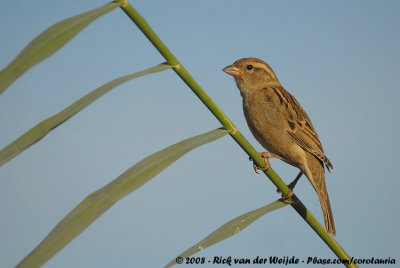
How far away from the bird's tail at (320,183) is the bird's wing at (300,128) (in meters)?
0.06

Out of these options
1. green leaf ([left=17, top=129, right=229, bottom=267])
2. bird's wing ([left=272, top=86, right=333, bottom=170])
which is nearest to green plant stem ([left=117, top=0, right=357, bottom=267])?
green leaf ([left=17, top=129, right=229, bottom=267])

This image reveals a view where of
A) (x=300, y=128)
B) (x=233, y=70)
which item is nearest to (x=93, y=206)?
(x=300, y=128)

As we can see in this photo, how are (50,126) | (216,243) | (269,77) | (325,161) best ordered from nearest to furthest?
(50,126) → (216,243) → (325,161) → (269,77)

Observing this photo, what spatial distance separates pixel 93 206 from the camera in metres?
1.08

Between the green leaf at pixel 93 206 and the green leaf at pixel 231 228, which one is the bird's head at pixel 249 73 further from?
the green leaf at pixel 93 206

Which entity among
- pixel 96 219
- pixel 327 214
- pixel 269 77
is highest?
pixel 269 77

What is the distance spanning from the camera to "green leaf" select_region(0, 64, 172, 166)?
4.05ft

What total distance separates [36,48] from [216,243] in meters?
0.91

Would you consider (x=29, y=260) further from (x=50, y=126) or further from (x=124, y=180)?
(x=50, y=126)

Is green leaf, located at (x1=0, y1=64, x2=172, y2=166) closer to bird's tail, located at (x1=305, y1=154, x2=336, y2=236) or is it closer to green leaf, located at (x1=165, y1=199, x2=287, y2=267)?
green leaf, located at (x1=165, y1=199, x2=287, y2=267)

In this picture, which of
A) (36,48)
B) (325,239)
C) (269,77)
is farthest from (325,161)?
(36,48)

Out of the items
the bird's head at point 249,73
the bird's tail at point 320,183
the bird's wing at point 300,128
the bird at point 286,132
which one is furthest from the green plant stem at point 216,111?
the bird's head at point 249,73

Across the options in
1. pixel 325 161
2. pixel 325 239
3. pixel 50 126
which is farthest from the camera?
pixel 325 161

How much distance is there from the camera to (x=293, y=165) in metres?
3.30
